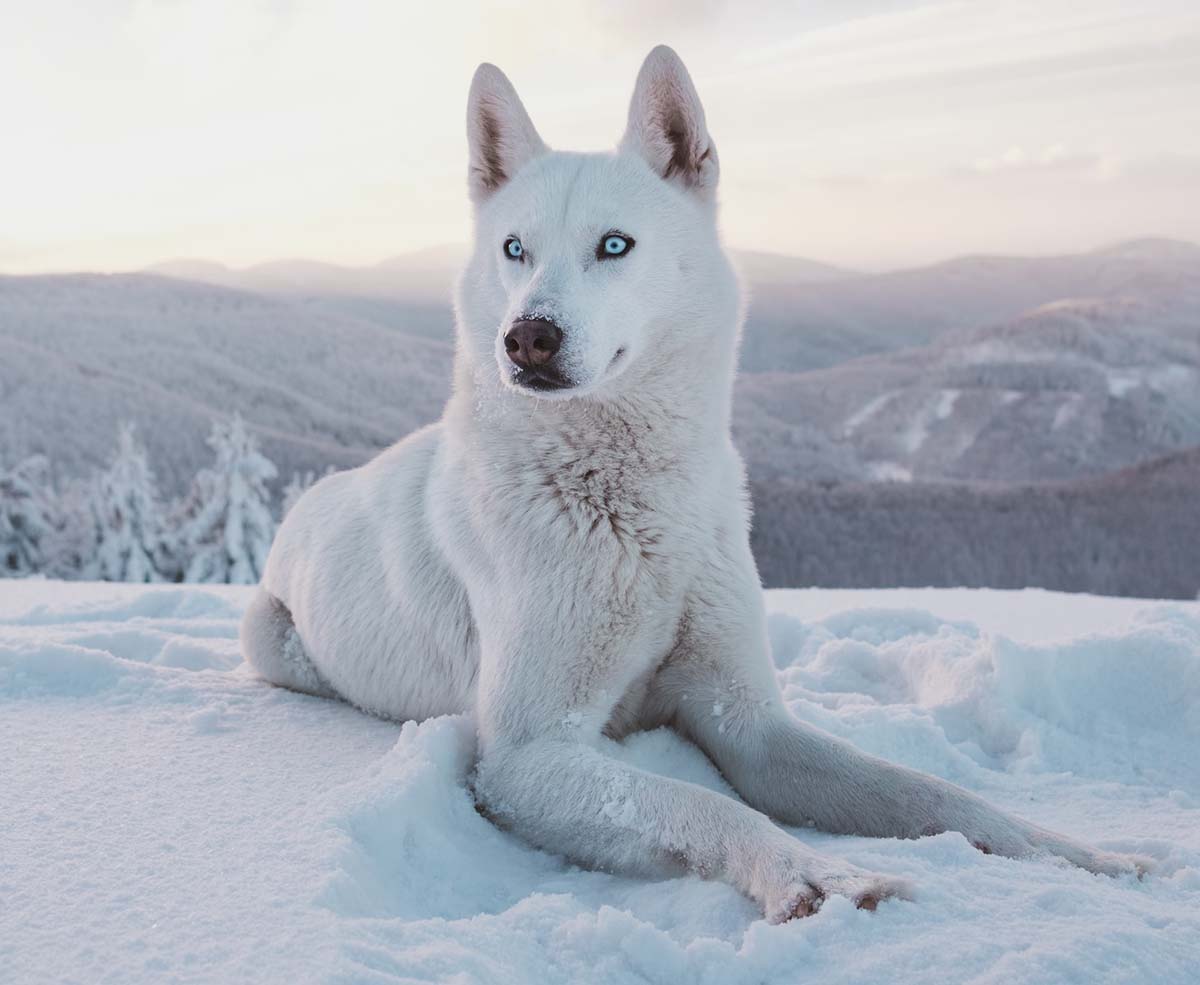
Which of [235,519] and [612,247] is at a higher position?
[612,247]

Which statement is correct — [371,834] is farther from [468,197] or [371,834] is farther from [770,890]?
[468,197]

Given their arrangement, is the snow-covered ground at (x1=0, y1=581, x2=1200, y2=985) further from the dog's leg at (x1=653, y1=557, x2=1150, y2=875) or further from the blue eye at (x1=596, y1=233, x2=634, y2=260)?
the blue eye at (x1=596, y1=233, x2=634, y2=260)

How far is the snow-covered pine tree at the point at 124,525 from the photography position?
69.6 feet

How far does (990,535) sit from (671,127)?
67.9 feet

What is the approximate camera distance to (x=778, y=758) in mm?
3166

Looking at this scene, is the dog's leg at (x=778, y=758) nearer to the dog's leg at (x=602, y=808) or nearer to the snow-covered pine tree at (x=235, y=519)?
the dog's leg at (x=602, y=808)

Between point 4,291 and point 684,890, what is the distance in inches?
2300

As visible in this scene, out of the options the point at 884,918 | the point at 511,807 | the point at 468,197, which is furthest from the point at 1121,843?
the point at 468,197

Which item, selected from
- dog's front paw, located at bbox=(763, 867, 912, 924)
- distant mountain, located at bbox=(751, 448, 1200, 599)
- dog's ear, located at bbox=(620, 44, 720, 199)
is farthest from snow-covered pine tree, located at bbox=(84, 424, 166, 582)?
dog's front paw, located at bbox=(763, 867, 912, 924)

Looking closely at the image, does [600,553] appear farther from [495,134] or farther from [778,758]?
[495,134]

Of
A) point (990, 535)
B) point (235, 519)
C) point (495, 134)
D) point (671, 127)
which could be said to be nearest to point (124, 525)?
point (235, 519)

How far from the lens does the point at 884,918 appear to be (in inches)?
85.0

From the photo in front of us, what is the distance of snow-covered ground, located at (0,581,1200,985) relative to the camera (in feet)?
6.50

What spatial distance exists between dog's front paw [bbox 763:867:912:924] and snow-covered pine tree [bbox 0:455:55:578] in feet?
75.6
